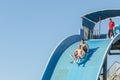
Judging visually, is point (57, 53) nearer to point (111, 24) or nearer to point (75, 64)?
point (75, 64)

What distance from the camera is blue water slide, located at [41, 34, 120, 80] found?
816 inches

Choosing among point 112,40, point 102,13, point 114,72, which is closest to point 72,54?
point 112,40

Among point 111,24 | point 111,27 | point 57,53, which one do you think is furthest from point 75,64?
point 111,24

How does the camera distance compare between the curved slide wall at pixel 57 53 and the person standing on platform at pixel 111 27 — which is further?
the person standing on platform at pixel 111 27

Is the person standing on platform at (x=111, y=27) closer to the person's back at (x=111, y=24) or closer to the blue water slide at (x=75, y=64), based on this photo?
the person's back at (x=111, y=24)

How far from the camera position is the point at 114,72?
99.0ft

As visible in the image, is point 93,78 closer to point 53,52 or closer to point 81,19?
point 53,52

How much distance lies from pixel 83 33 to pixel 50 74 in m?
3.50

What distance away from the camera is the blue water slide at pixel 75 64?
68.0 feet

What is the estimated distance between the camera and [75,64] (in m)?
21.8

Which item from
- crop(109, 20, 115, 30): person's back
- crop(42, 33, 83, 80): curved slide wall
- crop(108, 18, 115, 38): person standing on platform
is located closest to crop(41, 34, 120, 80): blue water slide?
crop(42, 33, 83, 80): curved slide wall

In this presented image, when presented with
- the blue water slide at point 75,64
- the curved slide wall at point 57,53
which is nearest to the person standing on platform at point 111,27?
the blue water slide at point 75,64

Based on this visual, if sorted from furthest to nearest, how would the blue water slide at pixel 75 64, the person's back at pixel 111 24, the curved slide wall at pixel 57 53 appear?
the person's back at pixel 111 24 → the curved slide wall at pixel 57 53 → the blue water slide at pixel 75 64

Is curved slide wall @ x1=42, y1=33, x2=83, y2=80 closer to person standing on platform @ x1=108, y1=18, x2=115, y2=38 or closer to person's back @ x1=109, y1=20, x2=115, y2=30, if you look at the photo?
person standing on platform @ x1=108, y1=18, x2=115, y2=38
